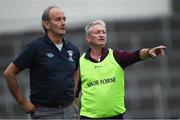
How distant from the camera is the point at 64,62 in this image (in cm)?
817

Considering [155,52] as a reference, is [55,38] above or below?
above

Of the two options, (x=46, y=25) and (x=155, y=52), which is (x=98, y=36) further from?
(x=155, y=52)

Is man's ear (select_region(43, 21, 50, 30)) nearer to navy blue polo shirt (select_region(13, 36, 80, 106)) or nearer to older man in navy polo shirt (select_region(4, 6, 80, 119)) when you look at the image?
older man in navy polo shirt (select_region(4, 6, 80, 119))

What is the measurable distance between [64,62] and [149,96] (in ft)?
67.9

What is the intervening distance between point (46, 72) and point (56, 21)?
507mm

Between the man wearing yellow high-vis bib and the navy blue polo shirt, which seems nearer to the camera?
the navy blue polo shirt

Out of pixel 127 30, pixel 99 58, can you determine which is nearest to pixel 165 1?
pixel 127 30

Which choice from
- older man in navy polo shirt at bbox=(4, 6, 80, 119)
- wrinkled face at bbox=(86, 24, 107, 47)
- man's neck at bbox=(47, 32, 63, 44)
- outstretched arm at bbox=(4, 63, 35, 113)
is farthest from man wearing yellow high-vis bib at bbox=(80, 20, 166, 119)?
outstretched arm at bbox=(4, 63, 35, 113)

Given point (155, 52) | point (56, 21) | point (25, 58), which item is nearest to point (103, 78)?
point (155, 52)

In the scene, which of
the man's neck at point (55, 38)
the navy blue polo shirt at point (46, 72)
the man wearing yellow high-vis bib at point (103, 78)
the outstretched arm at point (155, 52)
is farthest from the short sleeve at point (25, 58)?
the outstretched arm at point (155, 52)

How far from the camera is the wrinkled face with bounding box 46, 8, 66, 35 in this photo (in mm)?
8219

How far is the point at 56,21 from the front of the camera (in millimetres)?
8234

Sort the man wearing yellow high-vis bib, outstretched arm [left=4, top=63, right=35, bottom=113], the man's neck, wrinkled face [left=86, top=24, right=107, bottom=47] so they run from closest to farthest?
outstretched arm [left=4, top=63, right=35, bottom=113] < the man's neck < the man wearing yellow high-vis bib < wrinkled face [left=86, top=24, right=107, bottom=47]

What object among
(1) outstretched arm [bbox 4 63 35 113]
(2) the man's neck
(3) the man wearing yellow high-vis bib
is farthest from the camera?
(3) the man wearing yellow high-vis bib
